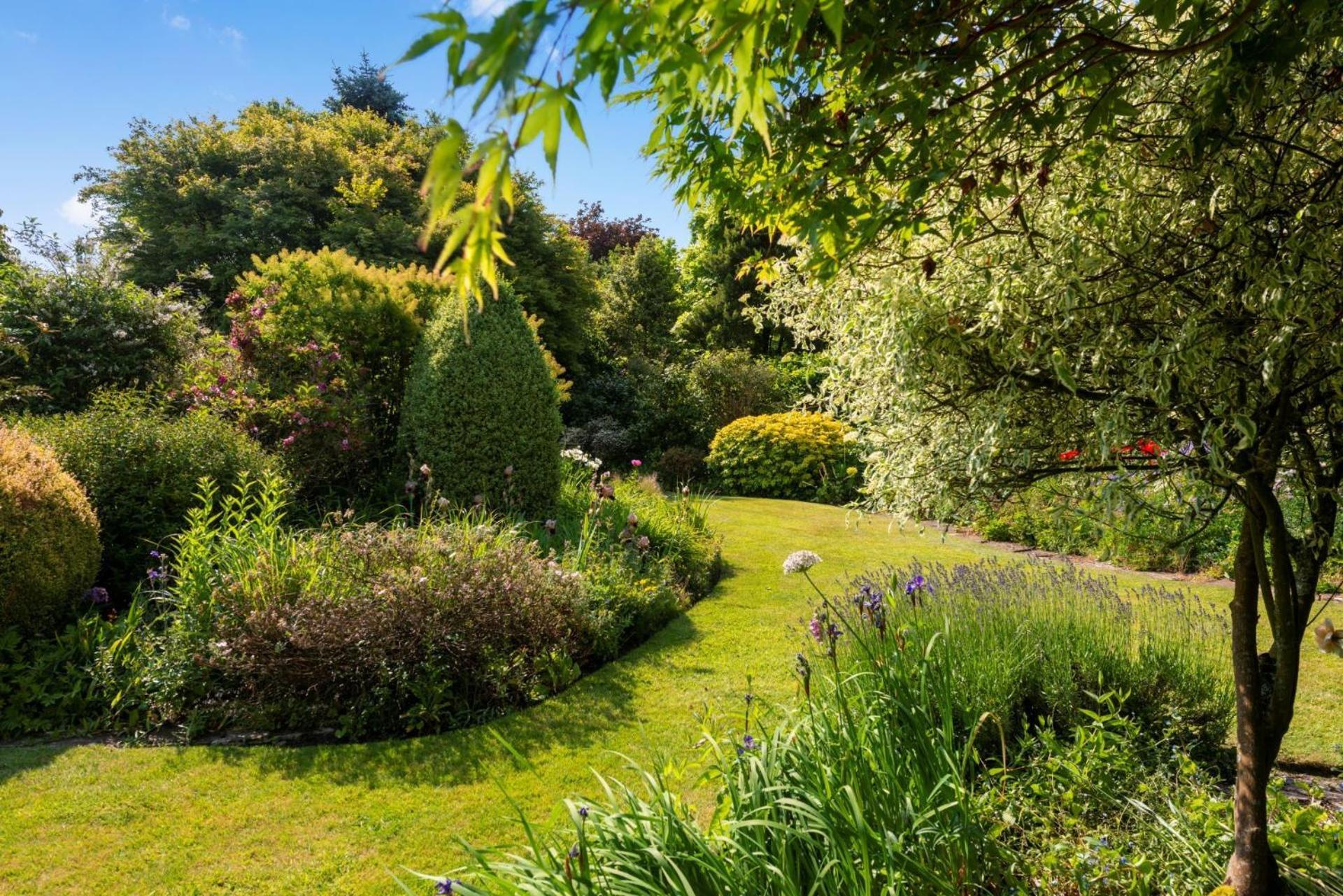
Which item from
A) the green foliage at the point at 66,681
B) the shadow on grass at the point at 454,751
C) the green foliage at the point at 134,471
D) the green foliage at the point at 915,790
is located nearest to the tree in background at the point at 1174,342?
the green foliage at the point at 915,790

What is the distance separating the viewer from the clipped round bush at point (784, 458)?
1373cm

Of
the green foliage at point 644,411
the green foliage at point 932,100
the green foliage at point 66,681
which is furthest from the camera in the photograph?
the green foliage at point 644,411

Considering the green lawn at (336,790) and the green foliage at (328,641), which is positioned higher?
the green foliage at (328,641)

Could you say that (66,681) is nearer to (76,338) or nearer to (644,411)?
(76,338)

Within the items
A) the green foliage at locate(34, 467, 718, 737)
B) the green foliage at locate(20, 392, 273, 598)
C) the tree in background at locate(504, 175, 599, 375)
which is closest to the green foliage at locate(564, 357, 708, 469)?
the tree in background at locate(504, 175, 599, 375)

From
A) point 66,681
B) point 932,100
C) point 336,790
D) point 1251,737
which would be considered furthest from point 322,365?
point 1251,737

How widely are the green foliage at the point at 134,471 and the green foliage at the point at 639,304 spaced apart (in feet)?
54.5

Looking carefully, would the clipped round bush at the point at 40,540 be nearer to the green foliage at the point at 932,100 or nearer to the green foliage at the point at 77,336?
the green foliage at the point at 77,336

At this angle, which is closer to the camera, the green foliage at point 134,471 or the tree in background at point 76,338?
the green foliage at point 134,471

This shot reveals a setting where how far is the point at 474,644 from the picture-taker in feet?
15.7

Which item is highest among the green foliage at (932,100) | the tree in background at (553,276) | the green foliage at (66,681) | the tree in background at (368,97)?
the tree in background at (368,97)

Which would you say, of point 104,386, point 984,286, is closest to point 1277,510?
point 984,286

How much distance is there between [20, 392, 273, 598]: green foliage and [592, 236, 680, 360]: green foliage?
1661 centimetres

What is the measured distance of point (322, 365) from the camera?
8094mm
